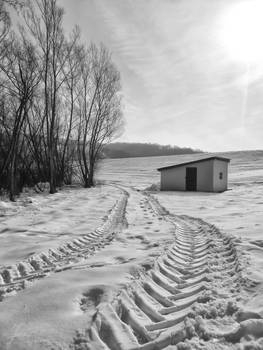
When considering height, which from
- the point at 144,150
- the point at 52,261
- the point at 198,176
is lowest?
the point at 52,261

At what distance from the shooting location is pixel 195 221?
25.3 feet

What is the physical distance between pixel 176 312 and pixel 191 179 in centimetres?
1864

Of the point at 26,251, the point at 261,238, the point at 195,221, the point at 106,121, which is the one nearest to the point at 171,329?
the point at 26,251

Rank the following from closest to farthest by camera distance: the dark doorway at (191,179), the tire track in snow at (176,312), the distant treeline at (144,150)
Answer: the tire track in snow at (176,312) → the dark doorway at (191,179) → the distant treeline at (144,150)

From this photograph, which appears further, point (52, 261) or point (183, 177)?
point (183, 177)

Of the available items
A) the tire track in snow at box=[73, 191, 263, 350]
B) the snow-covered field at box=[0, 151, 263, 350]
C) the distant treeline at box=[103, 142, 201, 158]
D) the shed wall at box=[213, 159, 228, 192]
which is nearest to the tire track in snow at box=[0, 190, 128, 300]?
the snow-covered field at box=[0, 151, 263, 350]

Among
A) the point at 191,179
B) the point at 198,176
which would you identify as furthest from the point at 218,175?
the point at 191,179

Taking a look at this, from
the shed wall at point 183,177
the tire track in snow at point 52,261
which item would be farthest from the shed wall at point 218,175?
the tire track in snow at point 52,261

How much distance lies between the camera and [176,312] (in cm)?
243

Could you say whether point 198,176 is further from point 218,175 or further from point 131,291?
point 131,291

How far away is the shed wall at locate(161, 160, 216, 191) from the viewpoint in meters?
19.8

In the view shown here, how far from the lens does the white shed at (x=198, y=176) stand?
19766 millimetres

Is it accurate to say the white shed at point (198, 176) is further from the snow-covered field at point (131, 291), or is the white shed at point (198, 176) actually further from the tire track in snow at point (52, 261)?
the tire track in snow at point (52, 261)

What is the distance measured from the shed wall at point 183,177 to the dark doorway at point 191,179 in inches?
10.2
